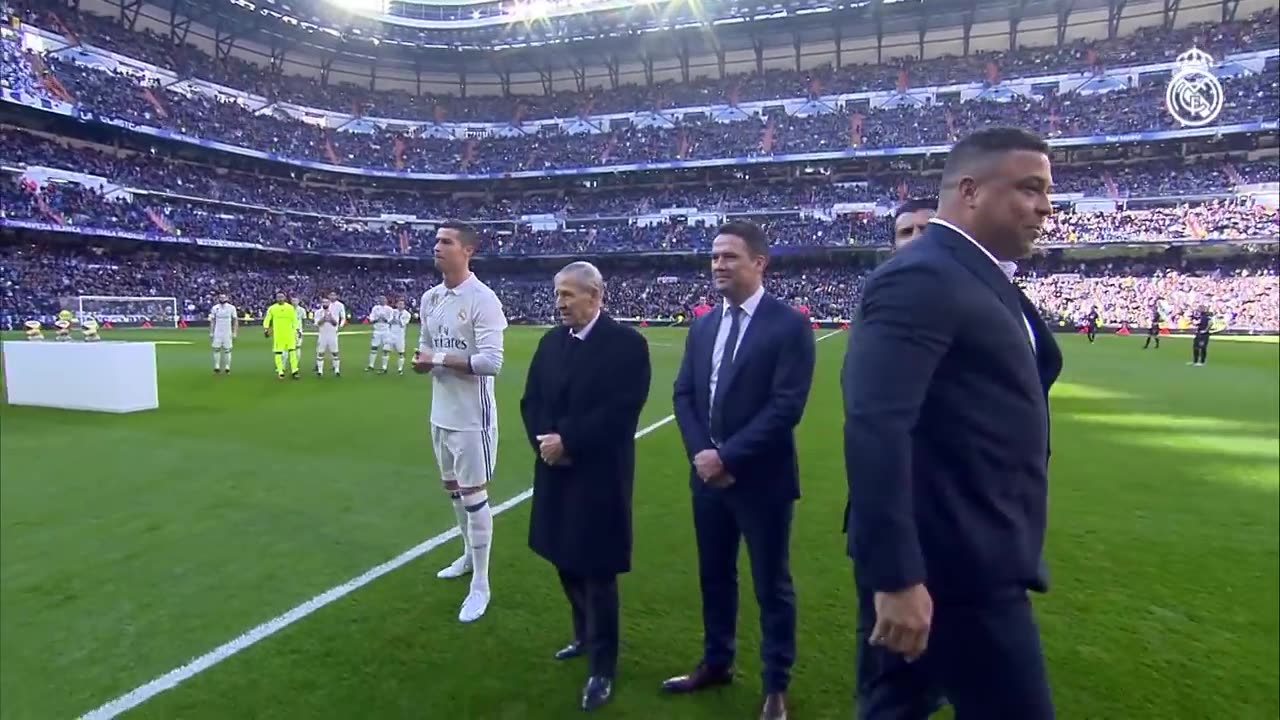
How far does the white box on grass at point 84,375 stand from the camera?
40.4 feet

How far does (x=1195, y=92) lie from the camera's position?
43.6 meters

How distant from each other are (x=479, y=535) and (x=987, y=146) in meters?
3.71

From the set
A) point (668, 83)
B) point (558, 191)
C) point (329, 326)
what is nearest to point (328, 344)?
point (329, 326)

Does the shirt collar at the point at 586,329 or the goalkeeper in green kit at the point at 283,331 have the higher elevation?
the shirt collar at the point at 586,329

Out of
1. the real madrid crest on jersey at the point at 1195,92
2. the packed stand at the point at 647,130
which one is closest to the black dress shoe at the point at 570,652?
the packed stand at the point at 647,130

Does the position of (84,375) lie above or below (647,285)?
below

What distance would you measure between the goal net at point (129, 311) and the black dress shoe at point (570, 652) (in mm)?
35116

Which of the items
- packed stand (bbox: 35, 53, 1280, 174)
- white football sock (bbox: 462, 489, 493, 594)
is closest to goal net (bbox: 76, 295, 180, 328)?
packed stand (bbox: 35, 53, 1280, 174)

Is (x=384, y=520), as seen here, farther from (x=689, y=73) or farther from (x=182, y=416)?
(x=689, y=73)

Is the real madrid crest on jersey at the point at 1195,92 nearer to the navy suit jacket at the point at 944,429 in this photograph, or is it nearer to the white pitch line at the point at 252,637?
the white pitch line at the point at 252,637

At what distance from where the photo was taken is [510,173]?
2224 inches

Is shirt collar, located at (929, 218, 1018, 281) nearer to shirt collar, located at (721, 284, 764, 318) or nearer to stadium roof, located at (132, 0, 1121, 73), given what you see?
shirt collar, located at (721, 284, 764, 318)

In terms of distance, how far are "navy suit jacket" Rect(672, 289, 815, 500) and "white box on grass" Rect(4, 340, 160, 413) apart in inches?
470

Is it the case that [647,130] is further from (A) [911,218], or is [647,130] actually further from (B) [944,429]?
(B) [944,429]
